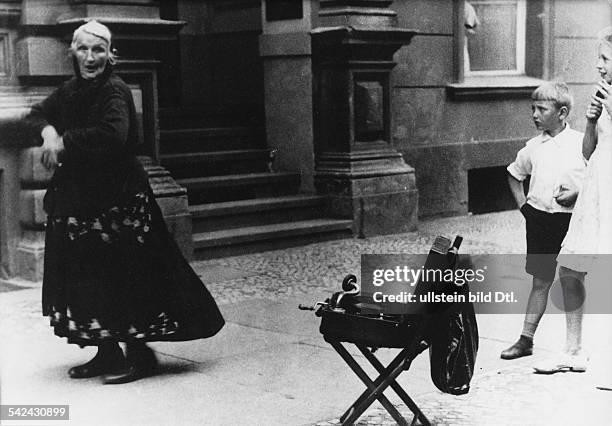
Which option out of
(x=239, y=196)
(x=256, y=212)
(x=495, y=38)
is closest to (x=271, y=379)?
(x=256, y=212)

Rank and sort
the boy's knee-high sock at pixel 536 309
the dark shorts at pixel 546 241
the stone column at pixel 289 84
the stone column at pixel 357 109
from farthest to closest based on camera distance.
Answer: the stone column at pixel 289 84 < the stone column at pixel 357 109 < the boy's knee-high sock at pixel 536 309 < the dark shorts at pixel 546 241

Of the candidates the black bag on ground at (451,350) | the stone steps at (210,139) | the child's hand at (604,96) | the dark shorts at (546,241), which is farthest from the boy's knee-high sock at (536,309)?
the stone steps at (210,139)

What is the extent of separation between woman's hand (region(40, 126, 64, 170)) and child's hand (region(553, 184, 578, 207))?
8.77ft

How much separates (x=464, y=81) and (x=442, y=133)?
2.51 feet

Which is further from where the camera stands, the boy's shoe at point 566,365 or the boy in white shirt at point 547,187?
the boy in white shirt at point 547,187

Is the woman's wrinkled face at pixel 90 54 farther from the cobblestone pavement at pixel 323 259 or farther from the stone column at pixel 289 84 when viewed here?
the stone column at pixel 289 84

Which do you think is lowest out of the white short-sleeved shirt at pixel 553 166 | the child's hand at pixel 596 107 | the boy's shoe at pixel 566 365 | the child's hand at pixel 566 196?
the boy's shoe at pixel 566 365

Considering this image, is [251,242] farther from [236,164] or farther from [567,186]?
[567,186]

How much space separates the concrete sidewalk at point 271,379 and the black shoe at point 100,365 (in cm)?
7

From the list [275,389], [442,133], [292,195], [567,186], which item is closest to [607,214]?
[567,186]

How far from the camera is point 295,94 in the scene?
425 inches

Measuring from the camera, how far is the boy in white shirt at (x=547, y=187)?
573cm

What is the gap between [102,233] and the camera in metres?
5.51

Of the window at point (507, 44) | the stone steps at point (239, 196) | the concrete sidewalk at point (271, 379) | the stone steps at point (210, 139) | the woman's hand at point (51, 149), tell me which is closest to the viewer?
the concrete sidewalk at point (271, 379)
